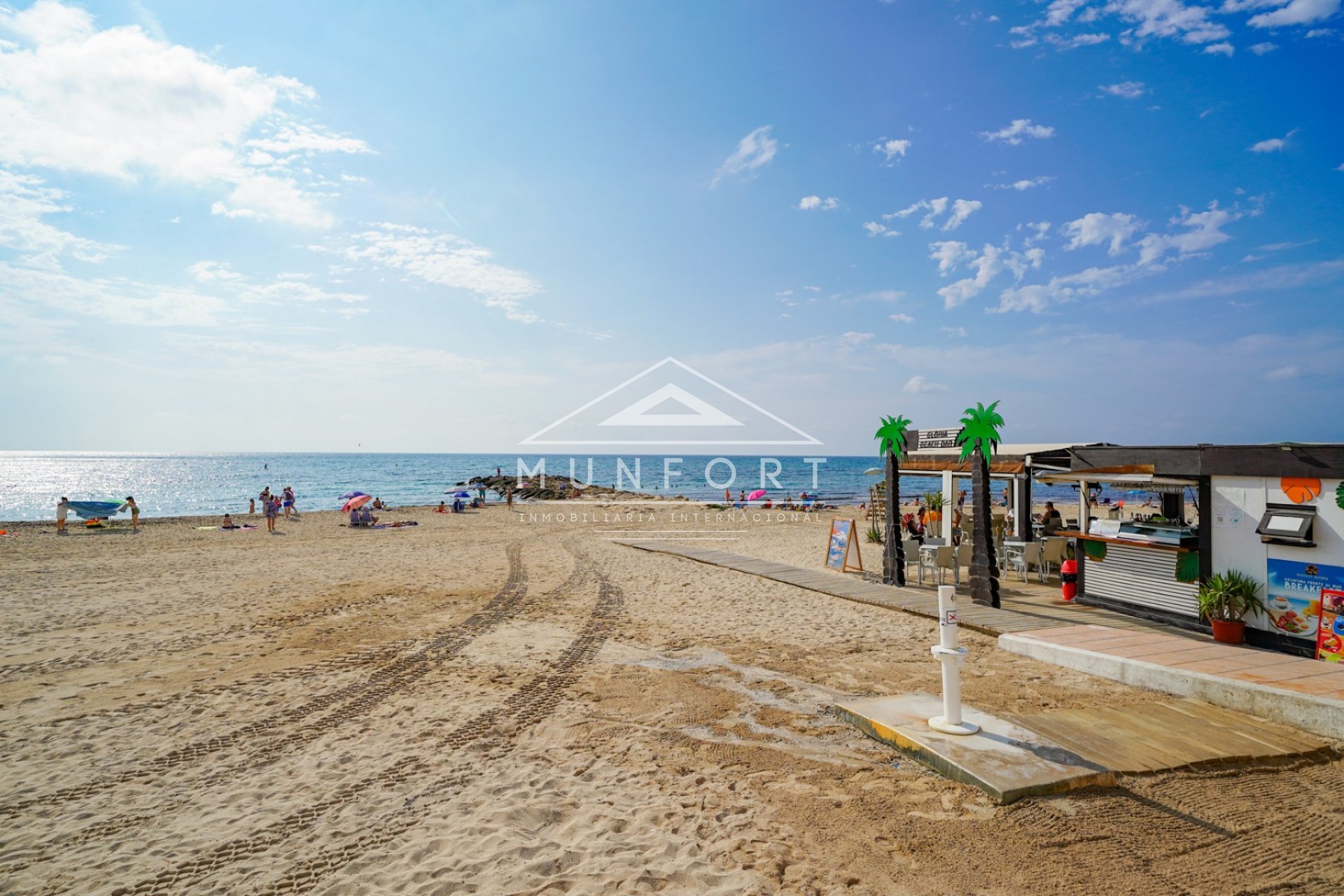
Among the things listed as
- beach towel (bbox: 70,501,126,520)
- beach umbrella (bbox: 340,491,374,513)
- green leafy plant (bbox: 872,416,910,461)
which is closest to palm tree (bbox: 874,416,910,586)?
green leafy plant (bbox: 872,416,910,461)

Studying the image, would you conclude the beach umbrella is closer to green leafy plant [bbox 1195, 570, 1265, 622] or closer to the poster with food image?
green leafy plant [bbox 1195, 570, 1265, 622]

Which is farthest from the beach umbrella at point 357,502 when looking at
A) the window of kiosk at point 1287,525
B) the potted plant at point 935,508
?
the window of kiosk at point 1287,525

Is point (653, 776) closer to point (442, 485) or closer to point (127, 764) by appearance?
point (127, 764)

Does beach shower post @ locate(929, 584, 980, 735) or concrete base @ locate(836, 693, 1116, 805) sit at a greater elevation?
beach shower post @ locate(929, 584, 980, 735)

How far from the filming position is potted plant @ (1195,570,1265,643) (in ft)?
25.7

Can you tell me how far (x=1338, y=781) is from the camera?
4.45 m

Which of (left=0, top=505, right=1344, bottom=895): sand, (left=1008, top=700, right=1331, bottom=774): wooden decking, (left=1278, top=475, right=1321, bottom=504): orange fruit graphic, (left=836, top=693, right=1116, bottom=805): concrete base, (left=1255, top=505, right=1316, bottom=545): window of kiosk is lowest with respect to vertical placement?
(left=0, top=505, right=1344, bottom=895): sand

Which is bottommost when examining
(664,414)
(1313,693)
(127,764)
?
(127,764)

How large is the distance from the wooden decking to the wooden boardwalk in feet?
8.18

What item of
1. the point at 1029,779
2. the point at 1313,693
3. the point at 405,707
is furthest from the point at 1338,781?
the point at 405,707

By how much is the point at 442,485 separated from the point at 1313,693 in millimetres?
70664

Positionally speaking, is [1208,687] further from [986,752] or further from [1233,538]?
[1233,538]

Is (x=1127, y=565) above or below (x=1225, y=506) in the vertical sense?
below

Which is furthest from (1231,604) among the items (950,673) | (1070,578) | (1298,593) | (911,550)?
(950,673)
